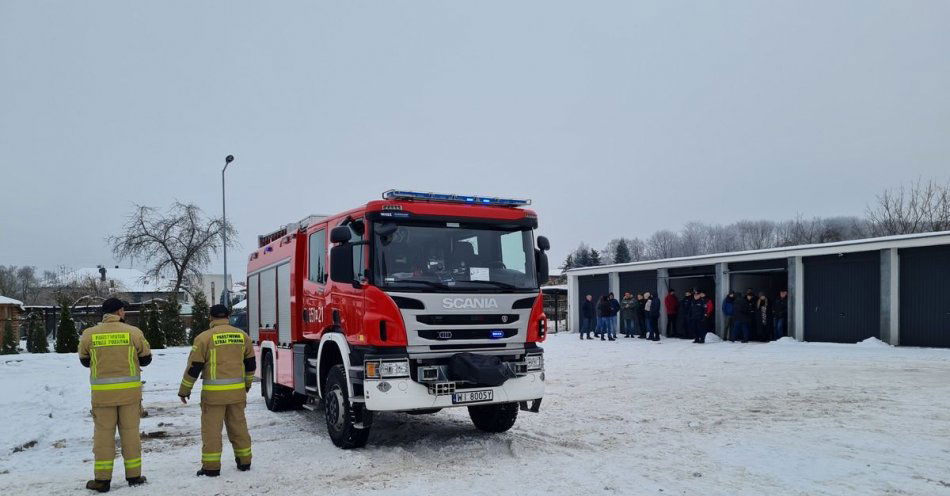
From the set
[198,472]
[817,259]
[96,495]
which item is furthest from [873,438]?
[817,259]

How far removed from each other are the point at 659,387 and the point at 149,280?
4121 cm

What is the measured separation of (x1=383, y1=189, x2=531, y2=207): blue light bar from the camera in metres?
7.96

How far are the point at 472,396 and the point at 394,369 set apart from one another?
92cm

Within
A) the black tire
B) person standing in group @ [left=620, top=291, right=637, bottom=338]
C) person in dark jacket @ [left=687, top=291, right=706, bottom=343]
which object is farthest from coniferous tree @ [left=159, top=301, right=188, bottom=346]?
person in dark jacket @ [left=687, top=291, right=706, bottom=343]

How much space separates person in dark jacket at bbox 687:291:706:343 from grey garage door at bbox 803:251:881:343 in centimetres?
302

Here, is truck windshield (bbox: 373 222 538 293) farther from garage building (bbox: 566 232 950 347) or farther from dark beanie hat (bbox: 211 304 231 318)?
garage building (bbox: 566 232 950 347)

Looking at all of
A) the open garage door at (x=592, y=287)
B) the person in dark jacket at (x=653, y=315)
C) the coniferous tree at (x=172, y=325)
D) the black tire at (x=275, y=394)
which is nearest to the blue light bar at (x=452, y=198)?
the black tire at (x=275, y=394)

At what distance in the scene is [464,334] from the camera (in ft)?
25.3

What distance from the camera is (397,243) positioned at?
306 inches

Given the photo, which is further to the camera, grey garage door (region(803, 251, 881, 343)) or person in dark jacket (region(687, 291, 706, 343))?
person in dark jacket (region(687, 291, 706, 343))

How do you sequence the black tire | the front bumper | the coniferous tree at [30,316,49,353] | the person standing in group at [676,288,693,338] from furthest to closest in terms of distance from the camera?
the coniferous tree at [30,316,49,353] < the person standing in group at [676,288,693,338] < the black tire < the front bumper

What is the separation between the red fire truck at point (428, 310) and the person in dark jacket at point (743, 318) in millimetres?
15412

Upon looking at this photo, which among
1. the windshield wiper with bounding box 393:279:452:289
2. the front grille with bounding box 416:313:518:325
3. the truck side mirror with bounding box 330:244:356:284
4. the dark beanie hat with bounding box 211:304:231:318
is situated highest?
the truck side mirror with bounding box 330:244:356:284

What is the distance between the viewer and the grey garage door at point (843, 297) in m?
19.8
